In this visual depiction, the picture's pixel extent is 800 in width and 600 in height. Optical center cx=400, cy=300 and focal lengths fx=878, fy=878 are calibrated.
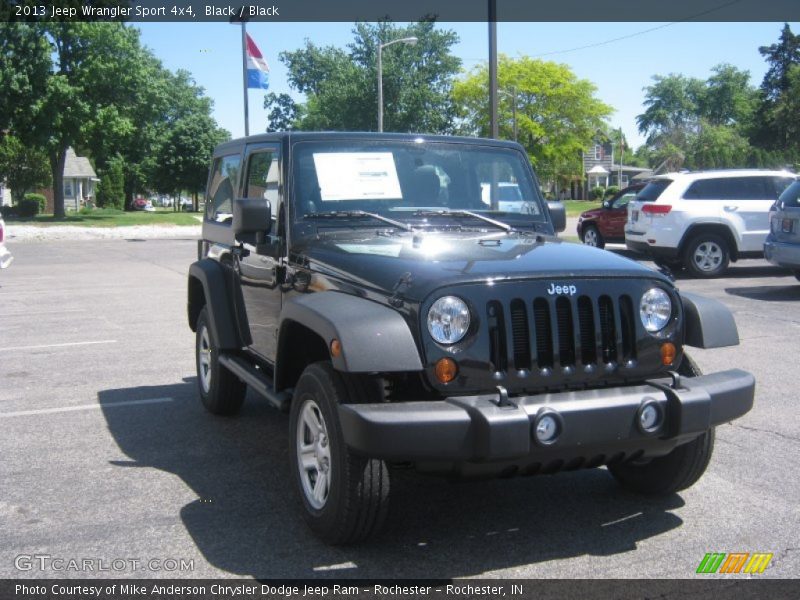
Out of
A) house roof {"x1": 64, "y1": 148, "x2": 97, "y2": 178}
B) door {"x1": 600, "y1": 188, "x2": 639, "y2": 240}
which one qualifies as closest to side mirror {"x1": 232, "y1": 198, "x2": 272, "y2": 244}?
door {"x1": 600, "y1": 188, "x2": 639, "y2": 240}

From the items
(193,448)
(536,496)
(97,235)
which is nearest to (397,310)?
(536,496)

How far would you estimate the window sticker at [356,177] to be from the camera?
16.2 feet

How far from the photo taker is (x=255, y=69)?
2862 centimetres

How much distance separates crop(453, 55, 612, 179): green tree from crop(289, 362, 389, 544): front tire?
5503cm

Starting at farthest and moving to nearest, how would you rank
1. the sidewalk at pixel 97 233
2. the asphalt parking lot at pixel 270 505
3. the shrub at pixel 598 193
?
the shrub at pixel 598 193 < the sidewalk at pixel 97 233 < the asphalt parking lot at pixel 270 505

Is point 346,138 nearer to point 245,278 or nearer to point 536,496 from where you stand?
point 245,278

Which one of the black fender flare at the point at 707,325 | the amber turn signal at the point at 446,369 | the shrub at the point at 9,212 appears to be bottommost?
the amber turn signal at the point at 446,369

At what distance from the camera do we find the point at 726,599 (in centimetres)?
336

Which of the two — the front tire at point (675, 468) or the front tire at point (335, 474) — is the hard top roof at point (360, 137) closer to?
the front tire at point (335, 474)

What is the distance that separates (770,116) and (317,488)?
6366 centimetres

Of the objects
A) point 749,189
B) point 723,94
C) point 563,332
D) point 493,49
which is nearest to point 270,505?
point 563,332

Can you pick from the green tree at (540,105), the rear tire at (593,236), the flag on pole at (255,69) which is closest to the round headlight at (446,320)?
the rear tire at (593,236)

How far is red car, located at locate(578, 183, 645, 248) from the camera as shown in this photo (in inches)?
771

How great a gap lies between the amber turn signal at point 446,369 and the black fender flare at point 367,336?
3.9 inches
